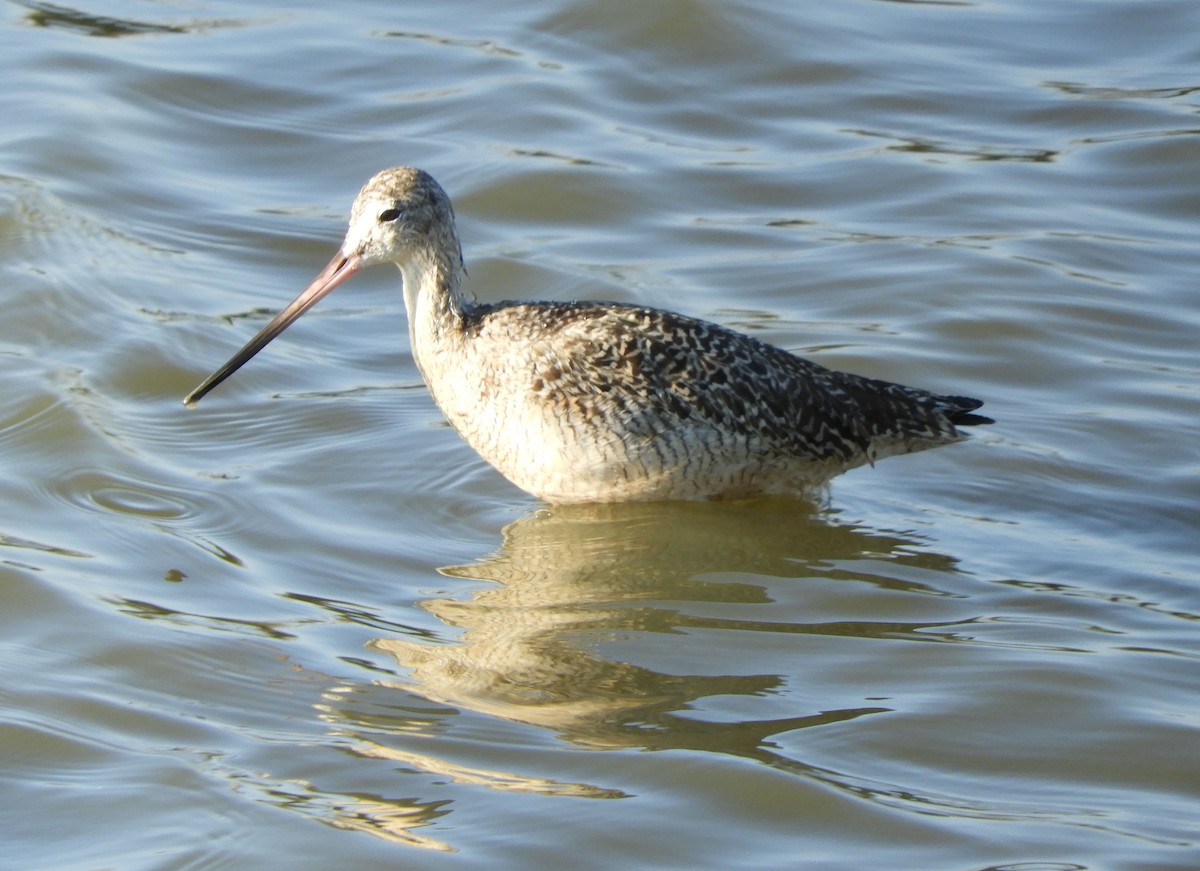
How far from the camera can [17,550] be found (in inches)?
277

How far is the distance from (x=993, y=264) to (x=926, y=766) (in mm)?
4628

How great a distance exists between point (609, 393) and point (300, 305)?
1.30 m

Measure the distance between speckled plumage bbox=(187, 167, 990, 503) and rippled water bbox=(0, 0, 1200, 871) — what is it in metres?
0.28

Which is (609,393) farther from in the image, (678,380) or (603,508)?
(603,508)

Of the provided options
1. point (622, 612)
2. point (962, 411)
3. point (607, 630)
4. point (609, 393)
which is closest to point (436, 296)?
point (609, 393)

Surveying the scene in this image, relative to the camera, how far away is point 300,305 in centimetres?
768

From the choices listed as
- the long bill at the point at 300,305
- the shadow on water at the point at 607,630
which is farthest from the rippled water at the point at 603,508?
the long bill at the point at 300,305

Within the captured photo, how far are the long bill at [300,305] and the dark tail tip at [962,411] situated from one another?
236 centimetres

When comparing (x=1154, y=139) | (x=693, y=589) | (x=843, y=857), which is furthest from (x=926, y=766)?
(x=1154, y=139)

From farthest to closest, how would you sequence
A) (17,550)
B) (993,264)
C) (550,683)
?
1. (993,264)
2. (17,550)
3. (550,683)

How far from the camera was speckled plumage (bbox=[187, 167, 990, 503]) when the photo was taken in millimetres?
7281

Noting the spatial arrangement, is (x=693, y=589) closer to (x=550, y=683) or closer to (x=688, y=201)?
(x=550, y=683)

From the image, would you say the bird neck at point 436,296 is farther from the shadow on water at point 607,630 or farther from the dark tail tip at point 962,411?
the dark tail tip at point 962,411

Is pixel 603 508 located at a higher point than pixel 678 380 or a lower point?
lower
